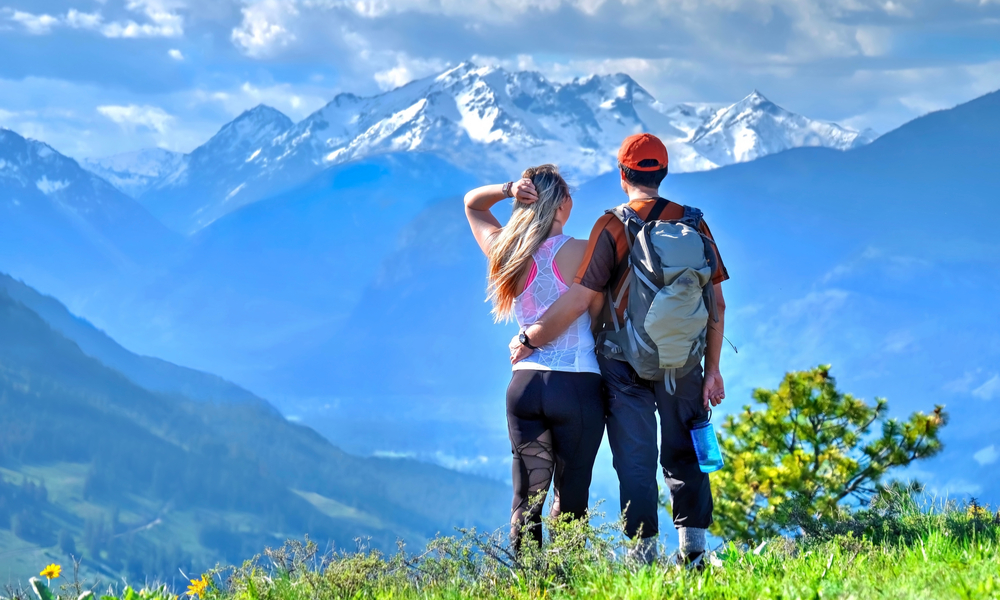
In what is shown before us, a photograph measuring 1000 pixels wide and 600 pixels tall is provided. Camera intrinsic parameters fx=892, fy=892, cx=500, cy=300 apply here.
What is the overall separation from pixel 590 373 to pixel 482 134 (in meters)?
156

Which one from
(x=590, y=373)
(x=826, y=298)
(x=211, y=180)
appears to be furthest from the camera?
(x=211, y=180)

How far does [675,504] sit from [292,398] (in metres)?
114


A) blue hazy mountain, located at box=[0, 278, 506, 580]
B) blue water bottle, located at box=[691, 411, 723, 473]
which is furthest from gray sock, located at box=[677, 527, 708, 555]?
blue hazy mountain, located at box=[0, 278, 506, 580]

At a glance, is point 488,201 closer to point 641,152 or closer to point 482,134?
point 641,152

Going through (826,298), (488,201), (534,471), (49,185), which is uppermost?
(49,185)

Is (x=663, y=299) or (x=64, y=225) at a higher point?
(x=64, y=225)

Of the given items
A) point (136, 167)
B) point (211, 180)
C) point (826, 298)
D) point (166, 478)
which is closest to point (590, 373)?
point (826, 298)

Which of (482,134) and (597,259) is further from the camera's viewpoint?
(482,134)

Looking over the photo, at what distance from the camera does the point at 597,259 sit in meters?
3.22

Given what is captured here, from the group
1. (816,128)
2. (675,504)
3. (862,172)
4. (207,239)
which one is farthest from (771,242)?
(675,504)

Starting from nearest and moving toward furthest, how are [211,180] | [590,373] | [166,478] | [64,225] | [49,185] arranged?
[590,373] < [166,478] < [64,225] < [49,185] < [211,180]

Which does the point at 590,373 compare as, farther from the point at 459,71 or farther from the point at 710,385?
the point at 459,71

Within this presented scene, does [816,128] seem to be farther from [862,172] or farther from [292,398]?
[292,398]

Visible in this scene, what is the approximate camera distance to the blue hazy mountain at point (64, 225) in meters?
136
